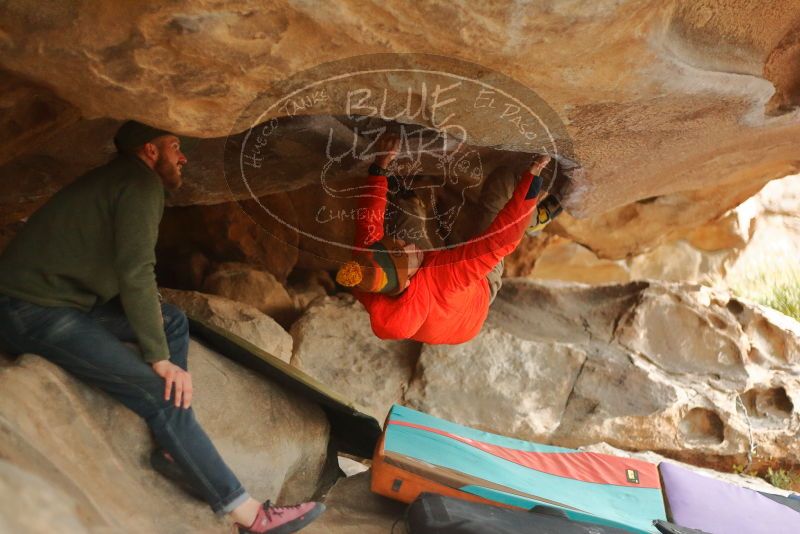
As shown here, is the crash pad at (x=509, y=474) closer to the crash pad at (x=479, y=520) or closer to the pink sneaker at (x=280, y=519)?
the crash pad at (x=479, y=520)

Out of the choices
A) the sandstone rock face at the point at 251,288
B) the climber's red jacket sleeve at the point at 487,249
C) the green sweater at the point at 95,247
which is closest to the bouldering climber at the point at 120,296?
the green sweater at the point at 95,247

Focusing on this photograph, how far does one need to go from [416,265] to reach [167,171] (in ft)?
4.05

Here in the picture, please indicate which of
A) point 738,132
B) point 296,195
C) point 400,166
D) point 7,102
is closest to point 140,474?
point 7,102

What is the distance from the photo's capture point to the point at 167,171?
99.7 inches

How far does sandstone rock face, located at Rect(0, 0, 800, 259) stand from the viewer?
2086mm

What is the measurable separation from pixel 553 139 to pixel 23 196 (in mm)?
2791

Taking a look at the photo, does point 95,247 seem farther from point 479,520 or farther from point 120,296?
point 479,520

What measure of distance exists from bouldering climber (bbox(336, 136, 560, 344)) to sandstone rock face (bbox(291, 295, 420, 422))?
55.9 inches

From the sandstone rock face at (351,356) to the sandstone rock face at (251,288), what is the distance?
18 centimetres

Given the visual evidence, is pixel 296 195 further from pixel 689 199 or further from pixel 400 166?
pixel 689 199

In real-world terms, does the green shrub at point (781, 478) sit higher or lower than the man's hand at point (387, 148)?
lower

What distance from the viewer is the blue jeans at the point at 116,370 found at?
2361 mm

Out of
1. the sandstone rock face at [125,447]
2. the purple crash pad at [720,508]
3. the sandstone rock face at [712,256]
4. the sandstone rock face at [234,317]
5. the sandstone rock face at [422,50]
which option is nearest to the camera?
the sandstone rock face at [125,447]

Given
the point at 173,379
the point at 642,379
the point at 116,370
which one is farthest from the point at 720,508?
the point at 116,370
